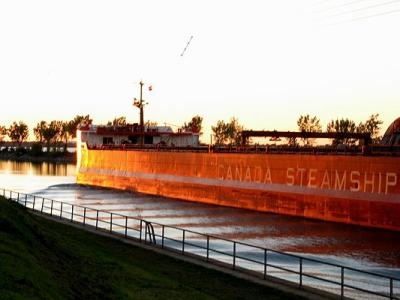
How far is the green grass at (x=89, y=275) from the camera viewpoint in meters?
10.3

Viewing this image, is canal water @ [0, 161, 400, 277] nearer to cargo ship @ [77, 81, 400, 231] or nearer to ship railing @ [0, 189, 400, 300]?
cargo ship @ [77, 81, 400, 231]

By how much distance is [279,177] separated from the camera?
133ft

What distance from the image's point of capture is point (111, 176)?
68062 millimetres

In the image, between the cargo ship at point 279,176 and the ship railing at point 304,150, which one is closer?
the cargo ship at point 279,176

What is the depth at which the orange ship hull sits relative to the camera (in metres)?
32.3

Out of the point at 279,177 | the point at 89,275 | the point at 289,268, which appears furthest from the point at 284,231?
the point at 89,275

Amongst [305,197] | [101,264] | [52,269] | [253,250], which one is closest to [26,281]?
[52,269]

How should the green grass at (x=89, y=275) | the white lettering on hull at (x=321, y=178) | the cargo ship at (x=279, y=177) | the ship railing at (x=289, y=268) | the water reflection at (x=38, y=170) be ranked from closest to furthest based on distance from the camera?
1. the green grass at (x=89, y=275)
2. the ship railing at (x=289, y=268)
3. the white lettering on hull at (x=321, y=178)
4. the cargo ship at (x=279, y=177)
5. the water reflection at (x=38, y=170)

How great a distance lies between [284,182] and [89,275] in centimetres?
2750

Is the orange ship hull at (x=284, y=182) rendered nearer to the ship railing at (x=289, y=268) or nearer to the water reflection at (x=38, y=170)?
the ship railing at (x=289, y=268)

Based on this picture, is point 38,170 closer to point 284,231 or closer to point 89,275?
point 284,231

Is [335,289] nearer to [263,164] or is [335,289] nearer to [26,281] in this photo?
[26,281]

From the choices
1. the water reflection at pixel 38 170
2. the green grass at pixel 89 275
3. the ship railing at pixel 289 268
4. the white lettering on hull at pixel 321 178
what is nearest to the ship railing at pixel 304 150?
the white lettering on hull at pixel 321 178

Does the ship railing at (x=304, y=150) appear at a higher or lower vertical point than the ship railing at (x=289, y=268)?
higher
